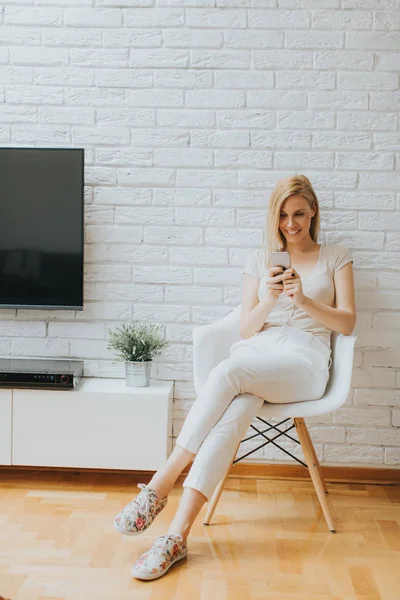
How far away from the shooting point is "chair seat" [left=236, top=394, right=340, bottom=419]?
2320mm

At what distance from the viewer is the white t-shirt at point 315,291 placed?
2615 mm

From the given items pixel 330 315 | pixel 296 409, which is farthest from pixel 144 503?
pixel 330 315

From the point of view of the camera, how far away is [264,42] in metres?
2.91

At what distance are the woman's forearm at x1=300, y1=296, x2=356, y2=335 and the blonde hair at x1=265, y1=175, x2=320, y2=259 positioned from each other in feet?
1.00

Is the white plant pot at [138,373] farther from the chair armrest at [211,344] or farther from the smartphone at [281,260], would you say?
the smartphone at [281,260]

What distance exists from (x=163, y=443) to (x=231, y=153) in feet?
4.05

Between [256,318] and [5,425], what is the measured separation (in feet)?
3.57

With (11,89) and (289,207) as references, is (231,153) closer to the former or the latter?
(289,207)

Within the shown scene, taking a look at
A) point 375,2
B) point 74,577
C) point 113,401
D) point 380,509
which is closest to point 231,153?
point 375,2

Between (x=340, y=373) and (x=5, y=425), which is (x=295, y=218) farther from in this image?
(x=5, y=425)

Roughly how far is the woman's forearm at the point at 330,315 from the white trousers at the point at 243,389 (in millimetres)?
81

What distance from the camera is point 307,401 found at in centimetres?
241

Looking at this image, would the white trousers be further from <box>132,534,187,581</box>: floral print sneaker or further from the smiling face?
the smiling face

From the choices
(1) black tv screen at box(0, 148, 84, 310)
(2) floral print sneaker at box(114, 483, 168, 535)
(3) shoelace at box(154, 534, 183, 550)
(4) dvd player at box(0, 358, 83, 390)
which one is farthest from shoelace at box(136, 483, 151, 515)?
(1) black tv screen at box(0, 148, 84, 310)
